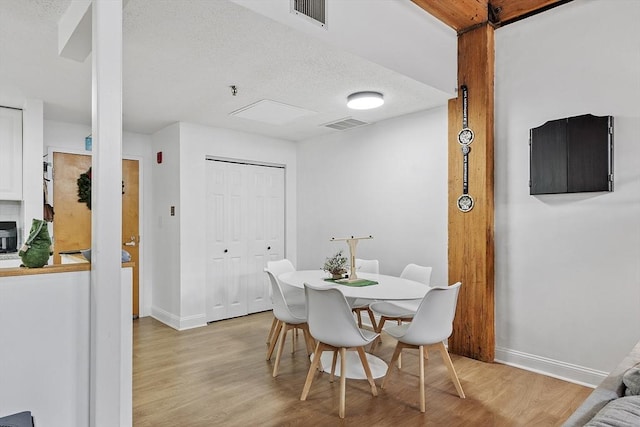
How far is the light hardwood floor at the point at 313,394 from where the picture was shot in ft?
8.14

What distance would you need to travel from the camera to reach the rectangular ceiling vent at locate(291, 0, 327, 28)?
8.16ft

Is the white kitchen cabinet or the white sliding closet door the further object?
the white sliding closet door

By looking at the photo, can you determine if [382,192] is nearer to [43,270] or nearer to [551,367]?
[551,367]

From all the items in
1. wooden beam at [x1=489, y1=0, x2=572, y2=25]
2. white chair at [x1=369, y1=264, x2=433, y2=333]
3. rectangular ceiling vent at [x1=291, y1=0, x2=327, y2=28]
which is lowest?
white chair at [x1=369, y1=264, x2=433, y2=333]

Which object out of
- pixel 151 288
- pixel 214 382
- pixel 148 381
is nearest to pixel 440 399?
pixel 214 382

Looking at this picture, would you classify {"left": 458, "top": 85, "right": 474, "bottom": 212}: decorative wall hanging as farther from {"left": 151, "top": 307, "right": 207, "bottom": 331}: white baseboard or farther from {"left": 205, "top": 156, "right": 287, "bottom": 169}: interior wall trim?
{"left": 151, "top": 307, "right": 207, "bottom": 331}: white baseboard

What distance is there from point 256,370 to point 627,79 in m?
3.59

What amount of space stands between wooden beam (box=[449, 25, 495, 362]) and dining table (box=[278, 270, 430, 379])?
0.56m

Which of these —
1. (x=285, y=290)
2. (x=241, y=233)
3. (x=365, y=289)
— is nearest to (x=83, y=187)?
A: (x=241, y=233)

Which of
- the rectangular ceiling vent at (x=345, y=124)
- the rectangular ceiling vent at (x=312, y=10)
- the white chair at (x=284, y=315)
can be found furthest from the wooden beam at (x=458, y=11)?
the white chair at (x=284, y=315)

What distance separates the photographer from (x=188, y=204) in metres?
4.59

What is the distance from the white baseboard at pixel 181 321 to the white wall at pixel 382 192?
5.30 ft

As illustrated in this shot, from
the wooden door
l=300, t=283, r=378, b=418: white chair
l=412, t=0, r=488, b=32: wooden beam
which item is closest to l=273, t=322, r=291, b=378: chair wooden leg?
l=300, t=283, r=378, b=418: white chair

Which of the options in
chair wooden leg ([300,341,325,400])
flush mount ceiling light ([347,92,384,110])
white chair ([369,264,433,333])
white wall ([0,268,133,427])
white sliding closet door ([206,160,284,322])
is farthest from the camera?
white sliding closet door ([206,160,284,322])
